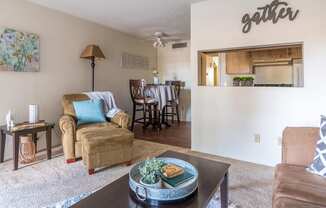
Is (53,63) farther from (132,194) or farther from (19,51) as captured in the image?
(132,194)

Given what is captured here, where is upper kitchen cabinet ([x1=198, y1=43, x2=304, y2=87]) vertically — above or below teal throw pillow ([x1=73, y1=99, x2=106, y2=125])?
above

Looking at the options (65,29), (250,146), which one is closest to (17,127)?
(65,29)

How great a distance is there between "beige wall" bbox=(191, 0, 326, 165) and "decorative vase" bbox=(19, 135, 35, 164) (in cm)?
231

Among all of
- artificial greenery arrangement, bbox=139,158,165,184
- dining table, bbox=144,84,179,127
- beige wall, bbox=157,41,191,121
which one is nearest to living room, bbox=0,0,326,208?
artificial greenery arrangement, bbox=139,158,165,184

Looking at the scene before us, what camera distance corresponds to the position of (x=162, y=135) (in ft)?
14.3

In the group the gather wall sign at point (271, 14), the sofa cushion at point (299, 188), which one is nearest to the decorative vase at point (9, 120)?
the sofa cushion at point (299, 188)

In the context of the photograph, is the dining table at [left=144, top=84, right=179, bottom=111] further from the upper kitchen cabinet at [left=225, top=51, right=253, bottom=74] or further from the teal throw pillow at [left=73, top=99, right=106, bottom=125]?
the teal throw pillow at [left=73, top=99, right=106, bottom=125]

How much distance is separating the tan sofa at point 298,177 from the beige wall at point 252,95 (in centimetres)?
89

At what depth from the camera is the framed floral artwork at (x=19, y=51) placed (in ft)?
9.29

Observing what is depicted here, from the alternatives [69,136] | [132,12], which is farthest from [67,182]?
[132,12]

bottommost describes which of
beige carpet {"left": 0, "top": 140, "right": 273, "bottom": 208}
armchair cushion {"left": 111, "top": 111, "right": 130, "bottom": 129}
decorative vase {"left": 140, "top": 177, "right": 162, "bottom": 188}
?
beige carpet {"left": 0, "top": 140, "right": 273, "bottom": 208}

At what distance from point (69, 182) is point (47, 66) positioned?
78.9 inches

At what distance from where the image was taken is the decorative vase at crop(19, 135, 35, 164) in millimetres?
2787

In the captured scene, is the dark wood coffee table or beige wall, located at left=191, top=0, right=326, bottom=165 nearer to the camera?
the dark wood coffee table
